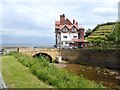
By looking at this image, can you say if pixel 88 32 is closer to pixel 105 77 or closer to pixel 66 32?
pixel 66 32

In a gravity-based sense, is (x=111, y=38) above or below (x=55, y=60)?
above

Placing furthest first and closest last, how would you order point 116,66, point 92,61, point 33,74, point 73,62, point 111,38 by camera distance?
point 111,38 → point 73,62 → point 92,61 → point 116,66 → point 33,74

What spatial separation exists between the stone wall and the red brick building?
23.7 m

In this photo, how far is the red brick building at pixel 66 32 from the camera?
9075cm

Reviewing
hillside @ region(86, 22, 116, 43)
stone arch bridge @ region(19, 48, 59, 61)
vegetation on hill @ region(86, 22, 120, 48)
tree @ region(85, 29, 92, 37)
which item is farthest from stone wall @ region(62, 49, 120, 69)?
tree @ region(85, 29, 92, 37)

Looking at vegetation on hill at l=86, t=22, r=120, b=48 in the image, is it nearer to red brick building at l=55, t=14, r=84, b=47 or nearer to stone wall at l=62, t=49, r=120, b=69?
stone wall at l=62, t=49, r=120, b=69

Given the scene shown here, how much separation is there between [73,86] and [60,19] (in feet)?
255

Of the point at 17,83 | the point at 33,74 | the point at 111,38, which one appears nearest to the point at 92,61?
the point at 111,38

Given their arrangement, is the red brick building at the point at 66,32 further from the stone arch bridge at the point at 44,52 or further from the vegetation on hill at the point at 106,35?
the stone arch bridge at the point at 44,52

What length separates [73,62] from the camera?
62500 mm

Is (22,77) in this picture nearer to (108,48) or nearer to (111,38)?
(108,48)

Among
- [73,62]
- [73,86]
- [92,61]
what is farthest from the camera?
[73,62]

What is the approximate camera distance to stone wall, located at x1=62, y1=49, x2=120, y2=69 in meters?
48.5

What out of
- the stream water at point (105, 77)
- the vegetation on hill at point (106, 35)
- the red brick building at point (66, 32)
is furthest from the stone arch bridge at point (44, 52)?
the red brick building at point (66, 32)
